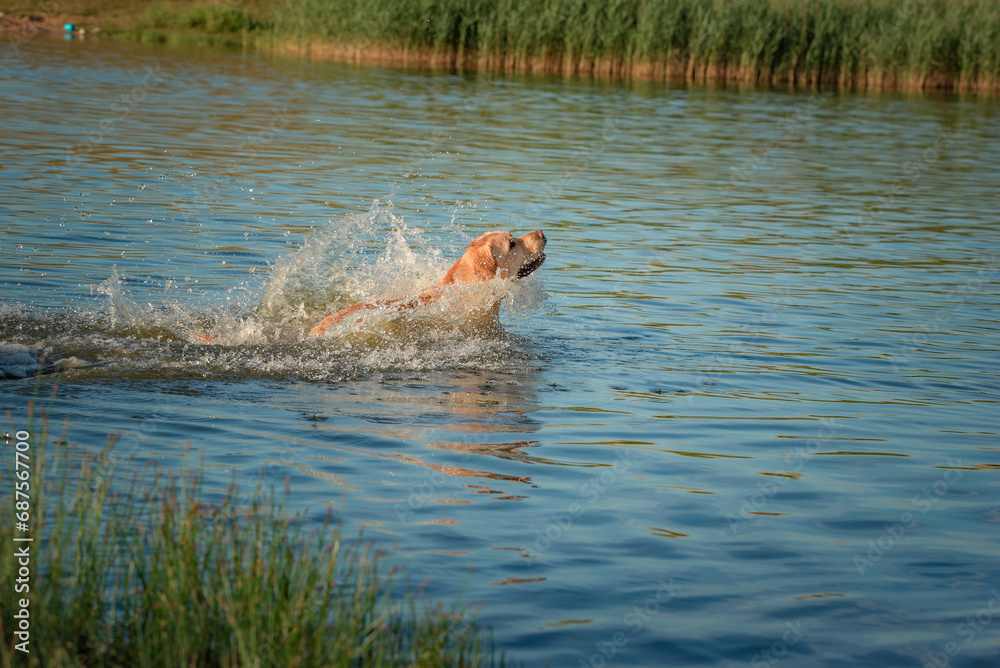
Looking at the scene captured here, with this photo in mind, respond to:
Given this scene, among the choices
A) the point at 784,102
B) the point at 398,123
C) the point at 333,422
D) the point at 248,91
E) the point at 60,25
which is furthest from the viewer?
the point at 60,25

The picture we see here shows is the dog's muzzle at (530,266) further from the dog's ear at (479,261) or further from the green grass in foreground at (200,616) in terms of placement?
the green grass in foreground at (200,616)

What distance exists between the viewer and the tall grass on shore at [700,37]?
109ft

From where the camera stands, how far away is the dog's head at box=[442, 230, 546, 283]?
8367mm

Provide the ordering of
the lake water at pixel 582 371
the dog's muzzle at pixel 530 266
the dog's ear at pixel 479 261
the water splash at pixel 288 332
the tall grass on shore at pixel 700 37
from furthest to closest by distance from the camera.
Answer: the tall grass on shore at pixel 700 37 < the dog's muzzle at pixel 530 266 < the dog's ear at pixel 479 261 < the water splash at pixel 288 332 < the lake water at pixel 582 371

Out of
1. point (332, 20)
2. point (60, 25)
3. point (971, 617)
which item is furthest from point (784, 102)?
point (60, 25)

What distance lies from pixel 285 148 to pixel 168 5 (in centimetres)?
3995

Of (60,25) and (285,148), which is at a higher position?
(60,25)

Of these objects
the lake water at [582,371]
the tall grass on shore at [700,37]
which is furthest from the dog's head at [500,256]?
the tall grass on shore at [700,37]

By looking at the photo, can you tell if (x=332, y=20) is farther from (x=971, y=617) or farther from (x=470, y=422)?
(x=971, y=617)

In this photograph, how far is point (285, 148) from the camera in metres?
20.2

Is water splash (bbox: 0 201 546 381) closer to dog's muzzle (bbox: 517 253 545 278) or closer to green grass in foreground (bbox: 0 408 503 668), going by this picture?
dog's muzzle (bbox: 517 253 545 278)

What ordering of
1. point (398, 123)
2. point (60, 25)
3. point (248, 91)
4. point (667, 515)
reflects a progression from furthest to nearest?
point (60, 25)
point (248, 91)
point (398, 123)
point (667, 515)

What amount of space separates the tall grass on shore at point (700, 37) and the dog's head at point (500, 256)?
26100 mm

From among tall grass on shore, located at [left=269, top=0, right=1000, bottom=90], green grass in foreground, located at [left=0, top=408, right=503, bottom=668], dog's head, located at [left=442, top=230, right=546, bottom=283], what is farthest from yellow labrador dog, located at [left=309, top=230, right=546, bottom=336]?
tall grass on shore, located at [left=269, top=0, right=1000, bottom=90]
